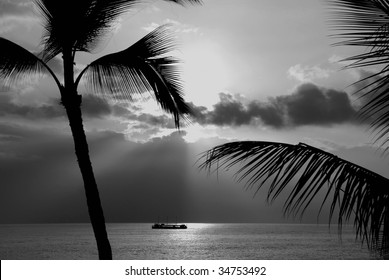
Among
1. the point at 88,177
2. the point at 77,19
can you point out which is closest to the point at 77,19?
the point at 77,19

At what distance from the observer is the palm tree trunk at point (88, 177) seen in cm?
576

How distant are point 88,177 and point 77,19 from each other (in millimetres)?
1885

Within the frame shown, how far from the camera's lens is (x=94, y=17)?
5992 mm

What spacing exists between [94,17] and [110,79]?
0.77 metres

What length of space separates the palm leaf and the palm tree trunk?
734 millimetres

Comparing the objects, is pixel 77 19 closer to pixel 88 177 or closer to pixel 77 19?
pixel 77 19

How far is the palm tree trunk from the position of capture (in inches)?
227

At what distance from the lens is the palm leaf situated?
582 centimetres

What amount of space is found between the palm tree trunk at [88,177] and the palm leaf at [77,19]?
0.73 metres

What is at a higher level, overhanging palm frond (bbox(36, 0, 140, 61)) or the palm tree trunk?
overhanging palm frond (bbox(36, 0, 140, 61))

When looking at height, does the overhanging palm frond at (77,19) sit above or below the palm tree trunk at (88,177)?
above

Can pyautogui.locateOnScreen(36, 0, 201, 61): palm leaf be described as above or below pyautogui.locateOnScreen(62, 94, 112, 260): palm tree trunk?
above
